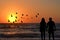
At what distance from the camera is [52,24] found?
50.0 feet

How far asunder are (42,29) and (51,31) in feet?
2.27

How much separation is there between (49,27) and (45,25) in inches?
20.4

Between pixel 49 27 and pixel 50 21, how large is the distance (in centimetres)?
43

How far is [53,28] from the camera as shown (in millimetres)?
15203

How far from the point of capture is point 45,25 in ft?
51.5

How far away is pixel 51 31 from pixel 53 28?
258 mm

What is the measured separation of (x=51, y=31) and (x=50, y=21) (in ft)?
2.30

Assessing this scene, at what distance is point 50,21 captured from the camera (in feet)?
50.1

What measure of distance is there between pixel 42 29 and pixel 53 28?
2.73 ft

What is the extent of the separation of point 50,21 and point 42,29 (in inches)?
33.2

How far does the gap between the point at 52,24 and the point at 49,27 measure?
30cm

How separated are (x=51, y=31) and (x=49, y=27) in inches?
12.3

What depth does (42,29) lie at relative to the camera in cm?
1556
